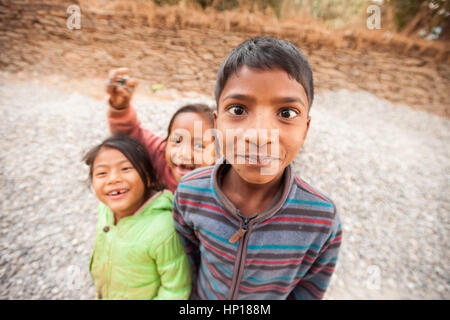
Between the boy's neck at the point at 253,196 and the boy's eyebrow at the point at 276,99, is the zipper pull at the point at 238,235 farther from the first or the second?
the boy's eyebrow at the point at 276,99

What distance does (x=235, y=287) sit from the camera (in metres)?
1.01

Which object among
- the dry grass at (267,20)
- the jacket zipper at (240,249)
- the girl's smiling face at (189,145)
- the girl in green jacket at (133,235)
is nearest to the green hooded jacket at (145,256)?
the girl in green jacket at (133,235)

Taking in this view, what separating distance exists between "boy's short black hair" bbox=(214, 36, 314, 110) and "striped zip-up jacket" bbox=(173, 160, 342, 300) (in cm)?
36

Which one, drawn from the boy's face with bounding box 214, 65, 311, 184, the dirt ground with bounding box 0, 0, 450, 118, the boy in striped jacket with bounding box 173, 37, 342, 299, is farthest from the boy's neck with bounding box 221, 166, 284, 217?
the dirt ground with bounding box 0, 0, 450, 118

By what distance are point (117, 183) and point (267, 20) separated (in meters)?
6.97

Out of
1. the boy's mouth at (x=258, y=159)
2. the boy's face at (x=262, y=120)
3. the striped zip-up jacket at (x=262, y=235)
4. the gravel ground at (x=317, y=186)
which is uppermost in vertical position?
the boy's face at (x=262, y=120)

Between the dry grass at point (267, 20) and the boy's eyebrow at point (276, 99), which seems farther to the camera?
the dry grass at point (267, 20)

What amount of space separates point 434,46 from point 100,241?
9807 millimetres

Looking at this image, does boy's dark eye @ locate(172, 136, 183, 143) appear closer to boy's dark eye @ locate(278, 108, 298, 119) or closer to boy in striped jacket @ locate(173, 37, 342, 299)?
boy in striped jacket @ locate(173, 37, 342, 299)

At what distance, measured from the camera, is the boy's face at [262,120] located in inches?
26.6

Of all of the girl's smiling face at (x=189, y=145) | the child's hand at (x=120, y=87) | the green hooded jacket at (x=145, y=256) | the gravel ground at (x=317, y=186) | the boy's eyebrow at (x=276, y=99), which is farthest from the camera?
the gravel ground at (x=317, y=186)

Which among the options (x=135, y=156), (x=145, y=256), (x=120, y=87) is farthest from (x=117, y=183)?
(x=120, y=87)

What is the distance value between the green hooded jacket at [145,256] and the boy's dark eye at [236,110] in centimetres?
77

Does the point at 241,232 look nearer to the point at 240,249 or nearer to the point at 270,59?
the point at 240,249
